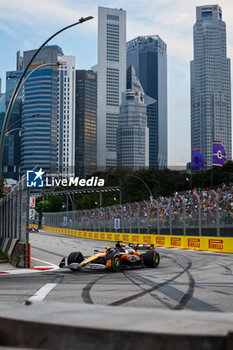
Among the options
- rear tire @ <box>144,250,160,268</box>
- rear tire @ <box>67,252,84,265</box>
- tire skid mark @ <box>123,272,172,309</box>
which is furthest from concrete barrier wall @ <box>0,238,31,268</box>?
rear tire @ <box>144,250,160,268</box>

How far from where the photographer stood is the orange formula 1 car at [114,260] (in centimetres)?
1491

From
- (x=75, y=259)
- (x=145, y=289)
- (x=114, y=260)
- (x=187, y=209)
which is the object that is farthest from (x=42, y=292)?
(x=187, y=209)

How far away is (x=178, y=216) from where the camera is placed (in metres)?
30.4

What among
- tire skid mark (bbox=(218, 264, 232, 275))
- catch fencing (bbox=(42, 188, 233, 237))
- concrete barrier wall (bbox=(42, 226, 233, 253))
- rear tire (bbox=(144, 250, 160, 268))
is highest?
catch fencing (bbox=(42, 188, 233, 237))

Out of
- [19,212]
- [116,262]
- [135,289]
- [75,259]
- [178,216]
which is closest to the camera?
[135,289]

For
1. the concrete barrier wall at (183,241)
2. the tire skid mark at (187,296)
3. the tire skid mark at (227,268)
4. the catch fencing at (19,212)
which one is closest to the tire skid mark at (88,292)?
the tire skid mark at (187,296)

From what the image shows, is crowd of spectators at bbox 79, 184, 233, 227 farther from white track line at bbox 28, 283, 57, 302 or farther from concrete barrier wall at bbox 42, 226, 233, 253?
white track line at bbox 28, 283, 57, 302

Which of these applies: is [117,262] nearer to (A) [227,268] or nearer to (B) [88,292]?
(A) [227,268]

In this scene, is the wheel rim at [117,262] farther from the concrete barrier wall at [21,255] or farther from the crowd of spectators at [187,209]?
the crowd of spectators at [187,209]

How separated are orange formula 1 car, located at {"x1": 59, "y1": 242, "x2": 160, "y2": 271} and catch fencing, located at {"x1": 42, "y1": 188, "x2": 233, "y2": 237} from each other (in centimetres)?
947

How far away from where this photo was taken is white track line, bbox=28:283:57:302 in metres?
8.88

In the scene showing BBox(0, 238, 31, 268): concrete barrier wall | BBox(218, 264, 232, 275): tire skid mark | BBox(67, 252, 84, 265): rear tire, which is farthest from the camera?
BBox(0, 238, 31, 268): concrete barrier wall

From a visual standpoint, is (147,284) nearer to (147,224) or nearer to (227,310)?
(227,310)

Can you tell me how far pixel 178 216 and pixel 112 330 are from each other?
27.9m
